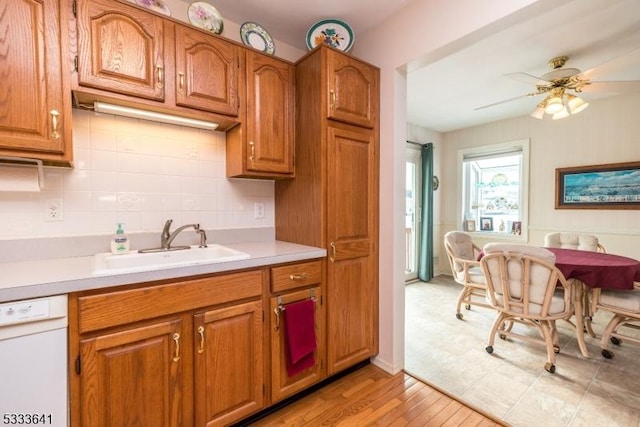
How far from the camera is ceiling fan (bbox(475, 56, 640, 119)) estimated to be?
2.11 m

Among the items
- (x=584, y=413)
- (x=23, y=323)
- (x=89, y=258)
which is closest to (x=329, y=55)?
(x=89, y=258)

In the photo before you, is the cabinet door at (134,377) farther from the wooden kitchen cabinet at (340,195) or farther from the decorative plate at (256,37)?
the decorative plate at (256,37)

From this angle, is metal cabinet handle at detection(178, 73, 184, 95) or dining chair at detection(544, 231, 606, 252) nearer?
metal cabinet handle at detection(178, 73, 184, 95)

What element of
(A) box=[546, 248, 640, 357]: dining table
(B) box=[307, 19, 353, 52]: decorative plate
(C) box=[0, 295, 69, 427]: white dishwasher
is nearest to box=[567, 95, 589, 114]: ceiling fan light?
(A) box=[546, 248, 640, 357]: dining table

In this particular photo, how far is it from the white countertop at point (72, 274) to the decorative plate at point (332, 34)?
155 cm

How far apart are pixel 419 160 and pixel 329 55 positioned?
322 centimetres

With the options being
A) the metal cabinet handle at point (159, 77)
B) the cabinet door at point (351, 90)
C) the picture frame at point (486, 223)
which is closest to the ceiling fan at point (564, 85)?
the cabinet door at point (351, 90)

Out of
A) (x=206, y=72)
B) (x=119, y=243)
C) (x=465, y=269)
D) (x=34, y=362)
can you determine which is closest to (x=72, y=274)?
(x=34, y=362)

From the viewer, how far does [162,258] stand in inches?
62.9

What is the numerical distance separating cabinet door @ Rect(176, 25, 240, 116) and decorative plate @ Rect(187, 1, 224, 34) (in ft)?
0.45

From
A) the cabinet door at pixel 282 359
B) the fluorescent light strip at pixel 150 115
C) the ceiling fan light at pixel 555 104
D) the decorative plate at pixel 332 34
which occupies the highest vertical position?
the decorative plate at pixel 332 34

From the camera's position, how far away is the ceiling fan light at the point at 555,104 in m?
2.34

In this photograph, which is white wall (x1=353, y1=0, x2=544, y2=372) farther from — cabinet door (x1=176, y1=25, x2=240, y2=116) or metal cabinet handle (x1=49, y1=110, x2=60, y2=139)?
metal cabinet handle (x1=49, y1=110, x2=60, y2=139)

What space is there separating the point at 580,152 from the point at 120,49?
4.84m
